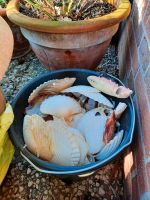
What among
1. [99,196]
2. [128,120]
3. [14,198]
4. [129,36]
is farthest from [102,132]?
[129,36]

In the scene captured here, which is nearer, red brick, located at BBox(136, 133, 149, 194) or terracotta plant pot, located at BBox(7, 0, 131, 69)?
red brick, located at BBox(136, 133, 149, 194)

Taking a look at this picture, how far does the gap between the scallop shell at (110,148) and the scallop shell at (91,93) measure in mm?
174

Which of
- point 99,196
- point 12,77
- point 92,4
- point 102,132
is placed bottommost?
point 99,196

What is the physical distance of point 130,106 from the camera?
3.20 ft

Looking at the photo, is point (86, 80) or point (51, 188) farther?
point (86, 80)

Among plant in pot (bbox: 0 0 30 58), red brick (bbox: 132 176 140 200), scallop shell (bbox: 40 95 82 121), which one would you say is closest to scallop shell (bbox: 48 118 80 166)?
scallop shell (bbox: 40 95 82 121)

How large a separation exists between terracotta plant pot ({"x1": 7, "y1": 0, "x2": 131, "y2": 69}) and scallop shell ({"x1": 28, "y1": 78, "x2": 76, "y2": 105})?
0.55 feet

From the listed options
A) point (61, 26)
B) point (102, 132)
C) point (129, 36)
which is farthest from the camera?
point (129, 36)

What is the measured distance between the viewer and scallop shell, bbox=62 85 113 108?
1.04m

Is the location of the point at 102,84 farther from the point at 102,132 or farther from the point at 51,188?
the point at 51,188

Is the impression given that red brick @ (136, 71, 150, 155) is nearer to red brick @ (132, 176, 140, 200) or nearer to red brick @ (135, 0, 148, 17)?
red brick @ (132, 176, 140, 200)

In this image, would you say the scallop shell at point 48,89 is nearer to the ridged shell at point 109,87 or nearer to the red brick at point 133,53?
the ridged shell at point 109,87

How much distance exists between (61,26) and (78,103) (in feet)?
1.12

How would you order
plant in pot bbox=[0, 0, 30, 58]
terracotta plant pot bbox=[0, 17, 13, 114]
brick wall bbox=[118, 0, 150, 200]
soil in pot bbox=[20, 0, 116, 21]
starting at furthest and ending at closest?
plant in pot bbox=[0, 0, 30, 58], soil in pot bbox=[20, 0, 116, 21], brick wall bbox=[118, 0, 150, 200], terracotta plant pot bbox=[0, 17, 13, 114]
